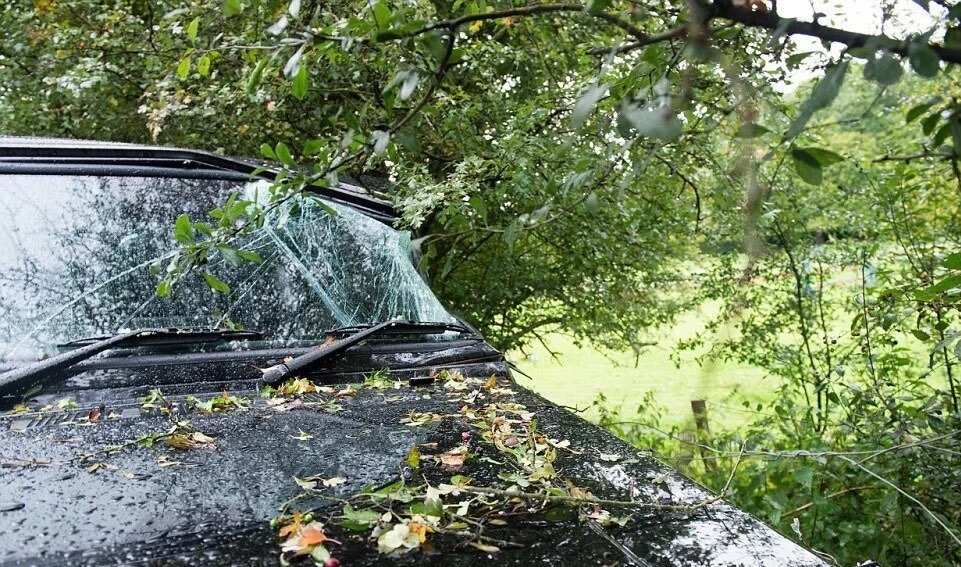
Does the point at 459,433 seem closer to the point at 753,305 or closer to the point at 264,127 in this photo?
the point at 264,127

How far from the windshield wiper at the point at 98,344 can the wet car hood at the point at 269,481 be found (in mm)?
99

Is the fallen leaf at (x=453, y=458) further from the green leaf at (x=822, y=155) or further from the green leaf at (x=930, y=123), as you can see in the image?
the green leaf at (x=930, y=123)

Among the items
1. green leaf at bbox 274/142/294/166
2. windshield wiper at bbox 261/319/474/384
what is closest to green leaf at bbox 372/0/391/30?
green leaf at bbox 274/142/294/166

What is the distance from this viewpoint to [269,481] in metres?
1.58

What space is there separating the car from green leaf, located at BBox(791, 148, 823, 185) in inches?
23.4

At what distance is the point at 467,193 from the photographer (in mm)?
3855

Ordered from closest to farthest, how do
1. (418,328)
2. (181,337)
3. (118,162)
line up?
(181,337) < (418,328) < (118,162)

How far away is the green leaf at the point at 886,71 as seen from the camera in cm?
103

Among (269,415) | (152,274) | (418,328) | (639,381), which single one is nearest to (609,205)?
(418,328)

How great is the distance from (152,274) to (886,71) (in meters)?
2.13

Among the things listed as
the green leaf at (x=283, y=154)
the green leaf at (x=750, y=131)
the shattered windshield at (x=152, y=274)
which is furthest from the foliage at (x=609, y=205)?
the green leaf at (x=750, y=131)

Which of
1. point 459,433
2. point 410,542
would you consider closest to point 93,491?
point 410,542

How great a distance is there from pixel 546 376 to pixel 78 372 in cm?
612

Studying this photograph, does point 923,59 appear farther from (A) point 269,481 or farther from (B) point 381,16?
(A) point 269,481
